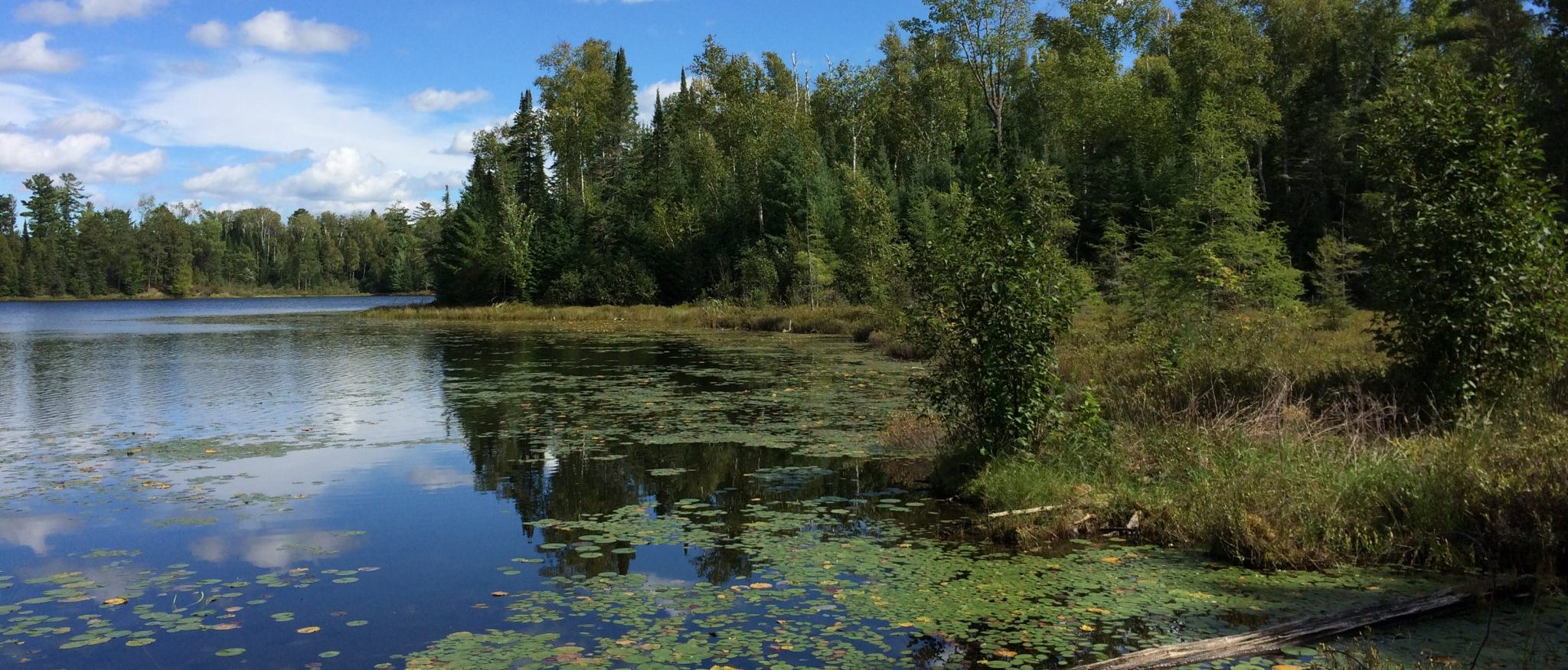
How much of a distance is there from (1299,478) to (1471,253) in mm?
3864

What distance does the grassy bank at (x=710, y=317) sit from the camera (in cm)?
3662

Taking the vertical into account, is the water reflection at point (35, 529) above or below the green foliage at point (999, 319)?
below

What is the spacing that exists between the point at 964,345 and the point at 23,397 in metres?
21.3

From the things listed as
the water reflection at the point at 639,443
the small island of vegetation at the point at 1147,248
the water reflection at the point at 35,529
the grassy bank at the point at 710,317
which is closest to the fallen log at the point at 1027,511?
the small island of vegetation at the point at 1147,248

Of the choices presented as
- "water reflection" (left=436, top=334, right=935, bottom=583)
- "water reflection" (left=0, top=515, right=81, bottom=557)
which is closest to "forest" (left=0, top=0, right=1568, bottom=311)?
"water reflection" (left=436, top=334, right=935, bottom=583)

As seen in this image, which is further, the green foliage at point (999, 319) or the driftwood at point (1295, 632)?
the green foliage at point (999, 319)

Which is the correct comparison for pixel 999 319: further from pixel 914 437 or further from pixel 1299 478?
pixel 914 437

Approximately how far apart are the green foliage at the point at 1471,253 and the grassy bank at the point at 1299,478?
2.28ft

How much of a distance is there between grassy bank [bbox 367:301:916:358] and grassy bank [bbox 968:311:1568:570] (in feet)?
51.5

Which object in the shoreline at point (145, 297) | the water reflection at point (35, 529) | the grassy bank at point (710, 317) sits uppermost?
the shoreline at point (145, 297)

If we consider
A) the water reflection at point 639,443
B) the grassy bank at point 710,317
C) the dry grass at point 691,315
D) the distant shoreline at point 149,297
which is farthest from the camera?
the distant shoreline at point 149,297

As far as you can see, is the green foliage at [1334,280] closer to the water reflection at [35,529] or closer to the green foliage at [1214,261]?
the green foliage at [1214,261]

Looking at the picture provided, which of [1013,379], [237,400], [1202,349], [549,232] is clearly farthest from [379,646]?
[549,232]

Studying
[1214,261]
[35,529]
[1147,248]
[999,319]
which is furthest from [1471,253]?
[35,529]
